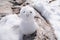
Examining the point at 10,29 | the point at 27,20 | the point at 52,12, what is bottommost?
the point at 52,12

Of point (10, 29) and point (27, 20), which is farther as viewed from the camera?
point (10, 29)

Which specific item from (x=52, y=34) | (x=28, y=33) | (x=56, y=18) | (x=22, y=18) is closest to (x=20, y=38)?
(x=28, y=33)

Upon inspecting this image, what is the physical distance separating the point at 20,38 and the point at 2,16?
0.98 metres

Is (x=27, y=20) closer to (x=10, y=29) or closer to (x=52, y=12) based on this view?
(x=10, y=29)

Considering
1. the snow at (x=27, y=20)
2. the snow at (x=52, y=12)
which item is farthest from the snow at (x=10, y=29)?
the snow at (x=52, y=12)

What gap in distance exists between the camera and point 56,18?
3.94m

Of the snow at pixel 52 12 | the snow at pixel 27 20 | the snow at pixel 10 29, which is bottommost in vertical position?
the snow at pixel 52 12

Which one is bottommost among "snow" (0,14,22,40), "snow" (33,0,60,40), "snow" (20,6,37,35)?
"snow" (33,0,60,40)

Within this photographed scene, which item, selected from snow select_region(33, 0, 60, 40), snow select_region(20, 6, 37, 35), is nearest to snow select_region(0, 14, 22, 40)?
snow select_region(20, 6, 37, 35)

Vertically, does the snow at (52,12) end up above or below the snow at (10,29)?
below

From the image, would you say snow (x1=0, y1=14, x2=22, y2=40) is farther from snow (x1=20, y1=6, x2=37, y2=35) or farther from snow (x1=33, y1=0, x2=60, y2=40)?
snow (x1=33, y1=0, x2=60, y2=40)

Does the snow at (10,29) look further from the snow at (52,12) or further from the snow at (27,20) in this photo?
the snow at (52,12)

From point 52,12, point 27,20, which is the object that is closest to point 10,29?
point 27,20

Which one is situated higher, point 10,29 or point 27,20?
point 27,20
